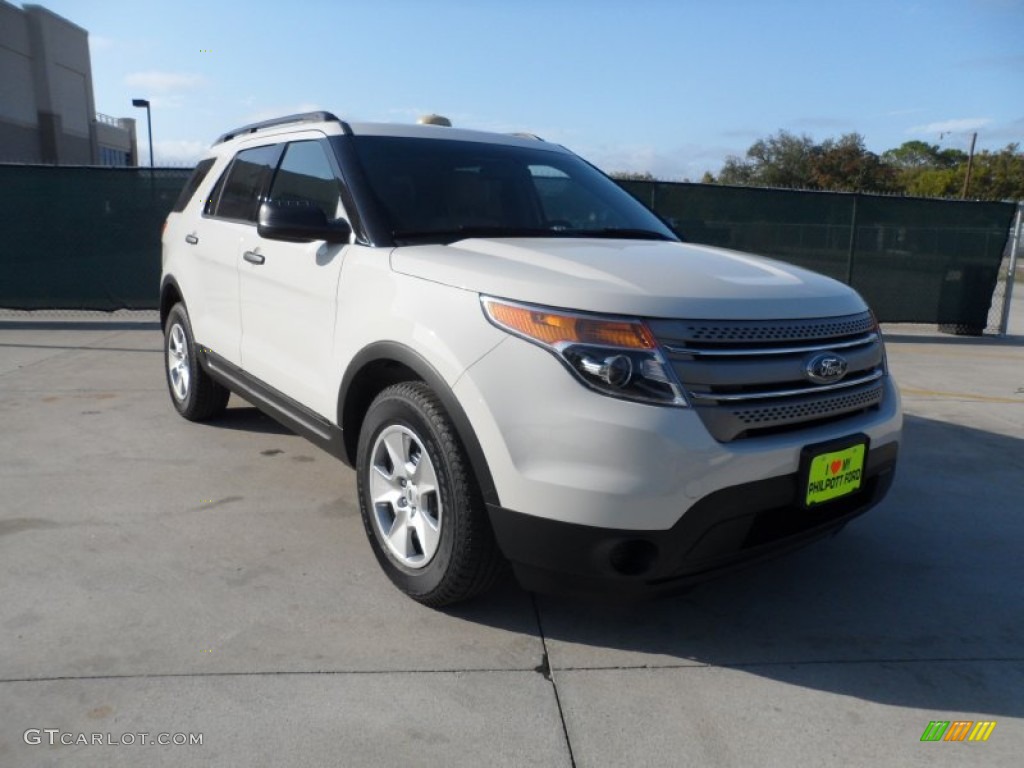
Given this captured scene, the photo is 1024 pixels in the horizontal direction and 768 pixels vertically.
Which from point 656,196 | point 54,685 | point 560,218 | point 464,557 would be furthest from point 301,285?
point 656,196

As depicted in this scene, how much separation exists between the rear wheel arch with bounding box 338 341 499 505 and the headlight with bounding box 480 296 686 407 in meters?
0.38

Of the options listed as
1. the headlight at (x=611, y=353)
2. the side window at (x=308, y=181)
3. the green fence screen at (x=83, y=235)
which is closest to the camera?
the headlight at (x=611, y=353)

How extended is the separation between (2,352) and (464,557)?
7374mm

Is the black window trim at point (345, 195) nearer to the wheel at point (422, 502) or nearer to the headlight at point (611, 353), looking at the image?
the wheel at point (422, 502)

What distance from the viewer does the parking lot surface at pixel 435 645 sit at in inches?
95.7

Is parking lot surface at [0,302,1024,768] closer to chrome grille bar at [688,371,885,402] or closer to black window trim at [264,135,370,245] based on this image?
chrome grille bar at [688,371,885,402]

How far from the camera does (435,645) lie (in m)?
2.92

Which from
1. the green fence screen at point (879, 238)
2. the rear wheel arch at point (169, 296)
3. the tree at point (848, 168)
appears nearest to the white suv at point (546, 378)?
the rear wheel arch at point (169, 296)

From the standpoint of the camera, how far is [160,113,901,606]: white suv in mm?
2551

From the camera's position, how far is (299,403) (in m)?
3.90

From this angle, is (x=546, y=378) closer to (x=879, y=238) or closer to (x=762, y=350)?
(x=762, y=350)

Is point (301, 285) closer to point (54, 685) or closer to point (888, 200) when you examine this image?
point (54, 685)

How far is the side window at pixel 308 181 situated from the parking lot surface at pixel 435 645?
151 cm

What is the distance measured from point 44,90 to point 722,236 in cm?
→ 4240
